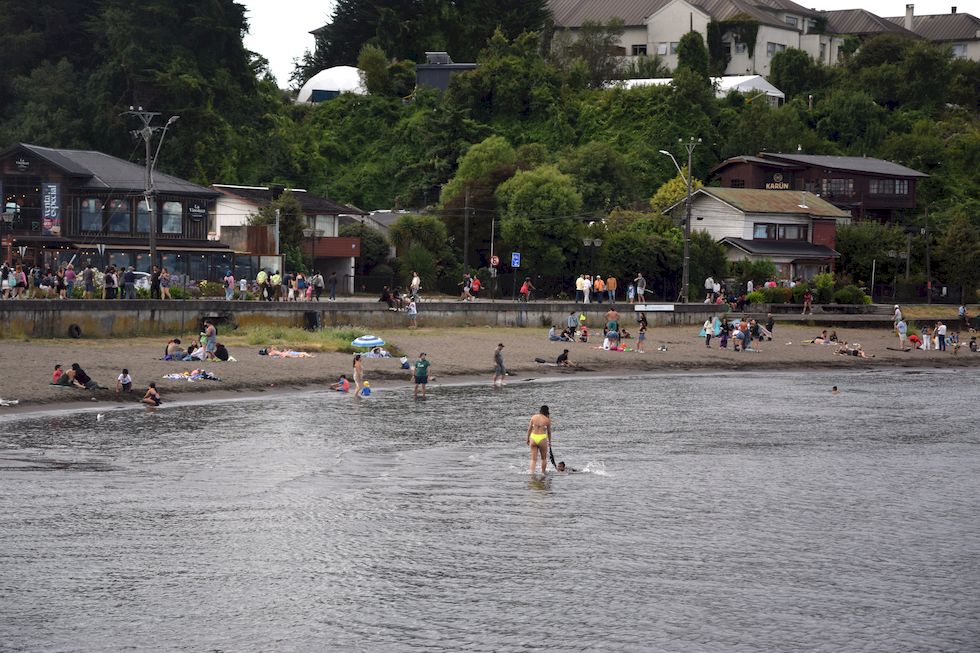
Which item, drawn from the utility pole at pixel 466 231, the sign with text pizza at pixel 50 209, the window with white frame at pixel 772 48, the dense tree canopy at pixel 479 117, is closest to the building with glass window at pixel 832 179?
the dense tree canopy at pixel 479 117

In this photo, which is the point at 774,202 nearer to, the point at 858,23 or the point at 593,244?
the point at 593,244

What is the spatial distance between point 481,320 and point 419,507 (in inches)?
1404

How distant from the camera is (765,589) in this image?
22734 millimetres

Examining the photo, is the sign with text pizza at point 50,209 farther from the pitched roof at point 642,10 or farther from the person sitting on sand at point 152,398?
the pitched roof at point 642,10

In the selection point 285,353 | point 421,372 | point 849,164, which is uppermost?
point 849,164

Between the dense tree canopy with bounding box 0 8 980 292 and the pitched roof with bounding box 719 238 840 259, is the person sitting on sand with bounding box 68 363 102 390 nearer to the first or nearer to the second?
the dense tree canopy with bounding box 0 8 980 292

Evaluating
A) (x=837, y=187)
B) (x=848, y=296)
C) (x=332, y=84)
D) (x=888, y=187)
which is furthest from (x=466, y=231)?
(x=332, y=84)

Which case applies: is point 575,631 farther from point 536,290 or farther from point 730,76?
point 730,76

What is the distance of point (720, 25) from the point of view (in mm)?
122250

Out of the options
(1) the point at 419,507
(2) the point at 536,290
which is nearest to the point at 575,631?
(1) the point at 419,507

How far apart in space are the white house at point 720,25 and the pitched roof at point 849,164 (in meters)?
24.6

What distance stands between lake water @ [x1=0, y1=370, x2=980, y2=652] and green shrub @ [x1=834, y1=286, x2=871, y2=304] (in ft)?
124

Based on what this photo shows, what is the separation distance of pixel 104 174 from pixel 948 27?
10188 centimetres

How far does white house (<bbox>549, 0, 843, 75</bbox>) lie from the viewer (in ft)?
402
